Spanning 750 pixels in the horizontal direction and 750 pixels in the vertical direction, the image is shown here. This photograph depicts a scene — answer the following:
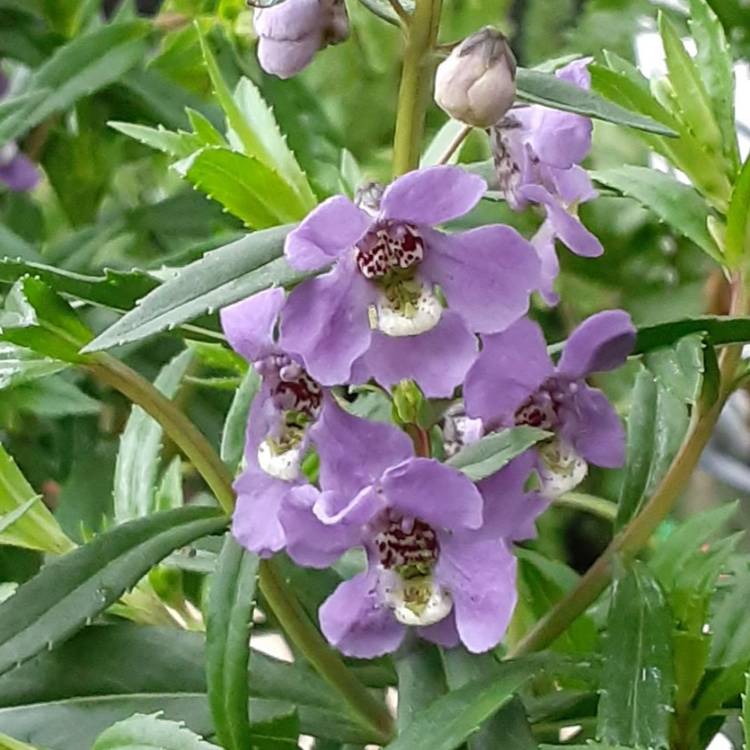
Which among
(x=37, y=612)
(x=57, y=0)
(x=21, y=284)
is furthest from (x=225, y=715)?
(x=57, y=0)

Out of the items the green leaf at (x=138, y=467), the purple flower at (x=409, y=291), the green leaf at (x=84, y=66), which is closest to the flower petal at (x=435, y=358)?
the purple flower at (x=409, y=291)

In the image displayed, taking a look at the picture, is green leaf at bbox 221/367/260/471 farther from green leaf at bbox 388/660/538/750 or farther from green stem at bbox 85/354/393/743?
green leaf at bbox 388/660/538/750

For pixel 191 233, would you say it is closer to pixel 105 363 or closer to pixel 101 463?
pixel 101 463

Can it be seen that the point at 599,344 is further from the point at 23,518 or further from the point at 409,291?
the point at 23,518

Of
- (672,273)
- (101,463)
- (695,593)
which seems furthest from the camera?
(672,273)

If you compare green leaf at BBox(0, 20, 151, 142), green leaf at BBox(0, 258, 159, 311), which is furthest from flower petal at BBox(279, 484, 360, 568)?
green leaf at BBox(0, 20, 151, 142)

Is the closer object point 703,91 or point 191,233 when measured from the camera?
point 703,91
